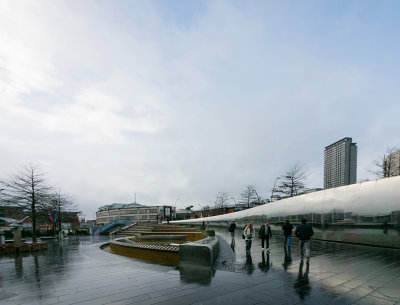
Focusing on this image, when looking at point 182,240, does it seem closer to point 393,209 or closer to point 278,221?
point 278,221

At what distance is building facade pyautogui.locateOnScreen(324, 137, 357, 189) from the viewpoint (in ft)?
326

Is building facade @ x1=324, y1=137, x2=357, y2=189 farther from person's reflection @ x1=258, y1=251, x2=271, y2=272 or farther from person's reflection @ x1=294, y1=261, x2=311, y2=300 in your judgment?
person's reflection @ x1=294, y1=261, x2=311, y2=300

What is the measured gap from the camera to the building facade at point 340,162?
326 feet

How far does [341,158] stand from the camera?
111625 mm

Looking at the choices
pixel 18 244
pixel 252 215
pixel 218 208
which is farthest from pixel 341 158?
pixel 18 244

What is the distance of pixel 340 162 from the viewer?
110250 millimetres

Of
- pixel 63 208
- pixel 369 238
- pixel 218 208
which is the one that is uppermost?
pixel 369 238

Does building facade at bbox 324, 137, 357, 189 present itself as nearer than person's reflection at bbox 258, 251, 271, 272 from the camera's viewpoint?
No

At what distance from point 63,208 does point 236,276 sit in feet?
139

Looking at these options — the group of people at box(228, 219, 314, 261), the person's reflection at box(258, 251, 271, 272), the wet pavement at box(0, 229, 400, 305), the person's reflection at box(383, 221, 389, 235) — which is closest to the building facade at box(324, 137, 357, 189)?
the person's reflection at box(383, 221, 389, 235)

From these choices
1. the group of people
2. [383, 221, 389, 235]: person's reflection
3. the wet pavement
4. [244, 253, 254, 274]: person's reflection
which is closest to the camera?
the wet pavement

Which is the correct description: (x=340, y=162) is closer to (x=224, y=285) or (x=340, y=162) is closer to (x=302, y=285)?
(x=302, y=285)

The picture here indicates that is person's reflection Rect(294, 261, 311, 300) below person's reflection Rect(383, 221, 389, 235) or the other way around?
the other way around

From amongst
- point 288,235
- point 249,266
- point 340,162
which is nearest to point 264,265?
point 249,266
